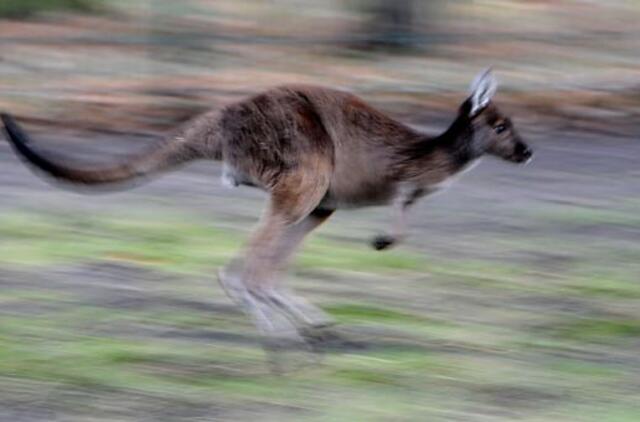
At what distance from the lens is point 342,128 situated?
7.26m

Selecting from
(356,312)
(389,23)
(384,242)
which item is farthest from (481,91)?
(389,23)

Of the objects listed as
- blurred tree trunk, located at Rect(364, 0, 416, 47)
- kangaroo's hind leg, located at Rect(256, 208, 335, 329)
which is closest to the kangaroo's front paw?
kangaroo's hind leg, located at Rect(256, 208, 335, 329)

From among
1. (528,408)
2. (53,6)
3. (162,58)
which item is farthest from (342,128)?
(53,6)

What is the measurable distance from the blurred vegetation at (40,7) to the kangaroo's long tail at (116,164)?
8.52m

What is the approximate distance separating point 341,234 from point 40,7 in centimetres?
681

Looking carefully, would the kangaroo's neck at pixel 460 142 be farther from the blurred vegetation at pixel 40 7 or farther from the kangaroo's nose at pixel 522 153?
the blurred vegetation at pixel 40 7

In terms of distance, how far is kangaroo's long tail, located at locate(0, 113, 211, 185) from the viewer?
650cm

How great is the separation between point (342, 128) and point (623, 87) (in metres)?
7.63

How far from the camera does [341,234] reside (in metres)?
9.48

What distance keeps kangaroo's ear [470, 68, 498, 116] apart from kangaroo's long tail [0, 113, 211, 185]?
127 cm

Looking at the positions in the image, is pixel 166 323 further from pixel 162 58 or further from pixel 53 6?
pixel 53 6

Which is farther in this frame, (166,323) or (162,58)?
(162,58)

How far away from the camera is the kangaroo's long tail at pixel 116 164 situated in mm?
6504

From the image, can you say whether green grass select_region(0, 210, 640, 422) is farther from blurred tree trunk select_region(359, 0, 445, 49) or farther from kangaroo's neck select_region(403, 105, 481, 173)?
blurred tree trunk select_region(359, 0, 445, 49)
